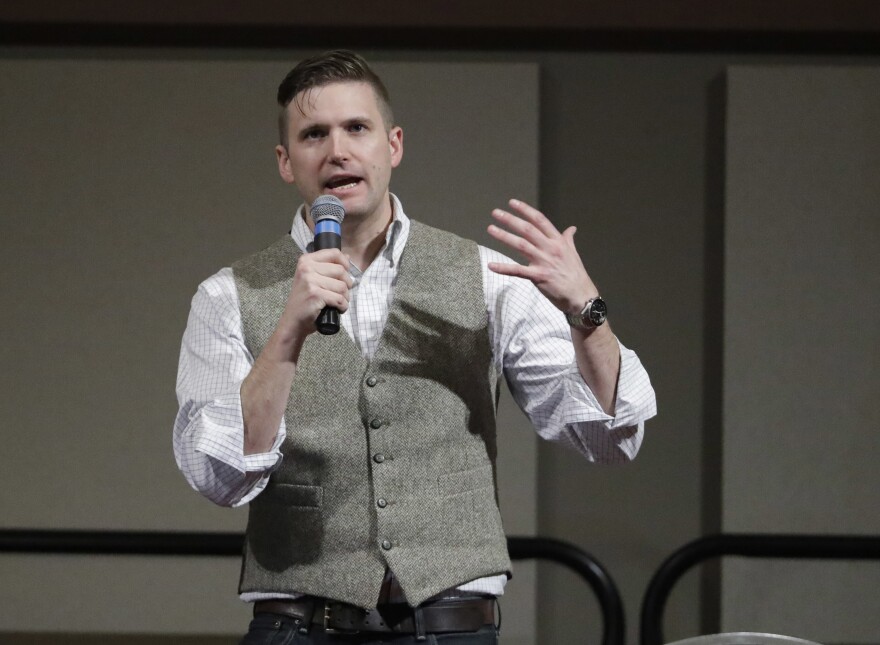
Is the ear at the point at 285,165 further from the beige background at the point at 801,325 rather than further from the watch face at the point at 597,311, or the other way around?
the beige background at the point at 801,325

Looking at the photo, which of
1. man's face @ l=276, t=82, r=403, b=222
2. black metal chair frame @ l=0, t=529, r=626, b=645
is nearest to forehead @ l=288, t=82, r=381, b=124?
man's face @ l=276, t=82, r=403, b=222

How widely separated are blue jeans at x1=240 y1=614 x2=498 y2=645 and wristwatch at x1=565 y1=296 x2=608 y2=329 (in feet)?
1.61

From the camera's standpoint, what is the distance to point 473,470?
1.71 metres

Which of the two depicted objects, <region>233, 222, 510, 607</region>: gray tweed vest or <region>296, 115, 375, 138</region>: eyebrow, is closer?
<region>233, 222, 510, 607</region>: gray tweed vest

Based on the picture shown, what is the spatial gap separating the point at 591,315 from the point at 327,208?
0.42 m

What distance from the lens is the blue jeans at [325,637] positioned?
1.61 meters

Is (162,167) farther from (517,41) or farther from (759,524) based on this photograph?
(759,524)

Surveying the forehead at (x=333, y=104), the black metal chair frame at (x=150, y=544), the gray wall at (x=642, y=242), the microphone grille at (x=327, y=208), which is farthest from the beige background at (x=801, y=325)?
the microphone grille at (x=327, y=208)

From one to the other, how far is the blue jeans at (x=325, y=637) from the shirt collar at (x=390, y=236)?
58cm

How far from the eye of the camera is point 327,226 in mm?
1564

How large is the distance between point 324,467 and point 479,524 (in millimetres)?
255

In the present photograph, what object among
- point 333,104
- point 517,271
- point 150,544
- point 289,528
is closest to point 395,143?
point 333,104

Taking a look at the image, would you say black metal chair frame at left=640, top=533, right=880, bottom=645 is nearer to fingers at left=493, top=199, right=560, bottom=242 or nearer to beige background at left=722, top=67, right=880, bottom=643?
beige background at left=722, top=67, right=880, bottom=643

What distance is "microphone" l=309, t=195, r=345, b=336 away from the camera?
146 cm
